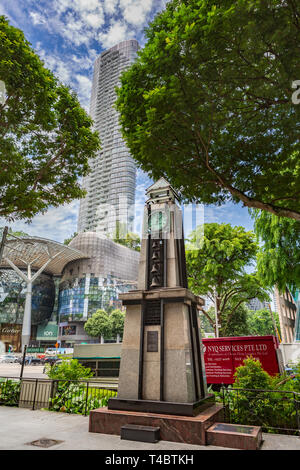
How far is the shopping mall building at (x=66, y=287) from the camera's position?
7944 cm

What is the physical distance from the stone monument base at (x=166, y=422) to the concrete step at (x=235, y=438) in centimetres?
18

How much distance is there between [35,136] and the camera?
1376 cm

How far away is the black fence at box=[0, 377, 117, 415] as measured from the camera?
10459 mm

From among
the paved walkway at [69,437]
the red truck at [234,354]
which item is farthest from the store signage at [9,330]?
the paved walkway at [69,437]

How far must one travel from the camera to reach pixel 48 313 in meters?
91.4

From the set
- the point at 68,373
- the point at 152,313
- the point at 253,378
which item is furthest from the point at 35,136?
the point at 253,378

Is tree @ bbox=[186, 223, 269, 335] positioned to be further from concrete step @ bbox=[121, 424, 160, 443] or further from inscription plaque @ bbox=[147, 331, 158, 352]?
concrete step @ bbox=[121, 424, 160, 443]

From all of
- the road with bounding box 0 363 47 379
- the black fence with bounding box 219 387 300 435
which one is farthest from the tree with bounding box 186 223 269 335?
the road with bounding box 0 363 47 379

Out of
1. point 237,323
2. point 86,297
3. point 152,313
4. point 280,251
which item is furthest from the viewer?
point 86,297

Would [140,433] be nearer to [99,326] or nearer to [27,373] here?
[27,373]

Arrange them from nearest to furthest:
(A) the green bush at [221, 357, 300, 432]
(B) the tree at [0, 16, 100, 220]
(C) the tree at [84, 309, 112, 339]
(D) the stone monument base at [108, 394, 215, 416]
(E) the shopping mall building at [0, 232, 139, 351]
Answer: (D) the stone monument base at [108, 394, 215, 416], (A) the green bush at [221, 357, 300, 432], (B) the tree at [0, 16, 100, 220], (C) the tree at [84, 309, 112, 339], (E) the shopping mall building at [0, 232, 139, 351]

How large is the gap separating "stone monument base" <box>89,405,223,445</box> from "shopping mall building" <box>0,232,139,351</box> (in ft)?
230

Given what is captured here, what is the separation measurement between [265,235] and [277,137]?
846 centimetres

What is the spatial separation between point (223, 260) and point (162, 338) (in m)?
16.6
